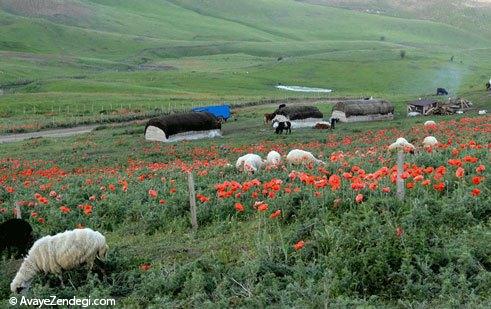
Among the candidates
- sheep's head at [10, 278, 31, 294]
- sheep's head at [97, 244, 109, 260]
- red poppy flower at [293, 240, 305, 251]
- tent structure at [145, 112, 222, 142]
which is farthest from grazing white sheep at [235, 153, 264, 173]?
tent structure at [145, 112, 222, 142]

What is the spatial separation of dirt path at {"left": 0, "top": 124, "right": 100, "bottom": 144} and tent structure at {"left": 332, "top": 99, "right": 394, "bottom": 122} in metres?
27.7

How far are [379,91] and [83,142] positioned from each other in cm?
8960

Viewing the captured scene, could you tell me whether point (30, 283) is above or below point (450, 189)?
below

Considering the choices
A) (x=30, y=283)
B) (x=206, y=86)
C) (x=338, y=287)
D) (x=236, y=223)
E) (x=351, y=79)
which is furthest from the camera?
(x=351, y=79)

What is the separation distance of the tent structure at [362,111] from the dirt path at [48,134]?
91.0 ft

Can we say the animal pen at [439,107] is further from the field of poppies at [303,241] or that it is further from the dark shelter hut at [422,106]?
the field of poppies at [303,241]

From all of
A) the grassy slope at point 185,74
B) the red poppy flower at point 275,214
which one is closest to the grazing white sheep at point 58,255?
the red poppy flower at point 275,214

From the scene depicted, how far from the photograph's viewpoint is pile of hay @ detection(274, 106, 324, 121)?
5972 cm

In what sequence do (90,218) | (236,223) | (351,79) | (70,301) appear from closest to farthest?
1. (70,301)
2. (236,223)
3. (90,218)
4. (351,79)

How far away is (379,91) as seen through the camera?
126 m

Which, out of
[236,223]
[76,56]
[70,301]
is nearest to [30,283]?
[70,301]

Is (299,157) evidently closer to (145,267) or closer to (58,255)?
(145,267)

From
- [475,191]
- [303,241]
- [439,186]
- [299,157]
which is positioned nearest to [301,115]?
[299,157]

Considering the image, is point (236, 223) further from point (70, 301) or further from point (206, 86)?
point (206, 86)
